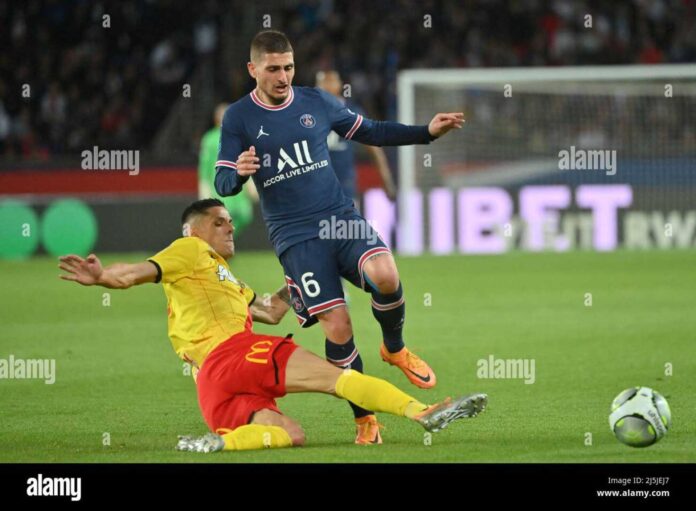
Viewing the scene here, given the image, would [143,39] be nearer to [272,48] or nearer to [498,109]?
[498,109]

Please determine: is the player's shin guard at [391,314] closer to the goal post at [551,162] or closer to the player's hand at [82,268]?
the player's hand at [82,268]

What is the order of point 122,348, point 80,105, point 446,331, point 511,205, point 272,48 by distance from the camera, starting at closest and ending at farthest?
point 272,48
point 122,348
point 446,331
point 511,205
point 80,105

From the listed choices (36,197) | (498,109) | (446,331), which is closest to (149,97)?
(36,197)

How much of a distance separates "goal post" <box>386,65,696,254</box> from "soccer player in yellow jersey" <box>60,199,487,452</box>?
13001 mm

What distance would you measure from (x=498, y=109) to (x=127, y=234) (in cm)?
617

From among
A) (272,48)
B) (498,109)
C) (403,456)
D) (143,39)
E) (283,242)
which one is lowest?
(403,456)

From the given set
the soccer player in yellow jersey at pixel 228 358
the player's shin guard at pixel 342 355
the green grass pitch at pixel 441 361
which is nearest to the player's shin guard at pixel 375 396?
the soccer player in yellow jersey at pixel 228 358

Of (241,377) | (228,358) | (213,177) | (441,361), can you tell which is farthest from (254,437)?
(213,177)

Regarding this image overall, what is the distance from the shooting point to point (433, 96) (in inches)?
850

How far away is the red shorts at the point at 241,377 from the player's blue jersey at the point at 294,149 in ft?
2.82

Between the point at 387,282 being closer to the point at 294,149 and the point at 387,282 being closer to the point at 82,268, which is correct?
the point at 294,149

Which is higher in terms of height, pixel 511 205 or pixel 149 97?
Answer: pixel 149 97

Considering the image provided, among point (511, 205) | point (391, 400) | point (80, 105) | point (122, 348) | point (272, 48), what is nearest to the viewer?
point (391, 400)

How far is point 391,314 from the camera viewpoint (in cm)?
762
